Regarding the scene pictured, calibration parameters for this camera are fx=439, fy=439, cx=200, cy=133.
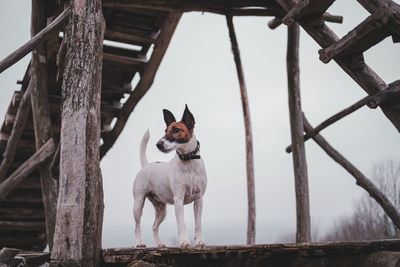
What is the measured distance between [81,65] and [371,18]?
2.37 m

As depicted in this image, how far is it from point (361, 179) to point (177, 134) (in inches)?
165

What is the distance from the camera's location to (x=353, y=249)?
3.57m

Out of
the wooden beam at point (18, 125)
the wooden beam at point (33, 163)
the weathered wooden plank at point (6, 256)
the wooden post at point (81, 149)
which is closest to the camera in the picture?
the wooden post at point (81, 149)

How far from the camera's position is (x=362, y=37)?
11.1ft

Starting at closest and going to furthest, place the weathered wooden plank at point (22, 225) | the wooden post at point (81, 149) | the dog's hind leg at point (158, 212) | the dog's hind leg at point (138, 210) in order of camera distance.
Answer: the wooden post at point (81, 149)
the dog's hind leg at point (138, 210)
the dog's hind leg at point (158, 212)
the weathered wooden plank at point (22, 225)

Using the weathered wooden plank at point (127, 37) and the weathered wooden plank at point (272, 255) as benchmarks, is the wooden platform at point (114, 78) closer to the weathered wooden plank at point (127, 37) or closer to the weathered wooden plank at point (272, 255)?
the weathered wooden plank at point (127, 37)

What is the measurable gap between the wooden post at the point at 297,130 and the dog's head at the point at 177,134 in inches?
126

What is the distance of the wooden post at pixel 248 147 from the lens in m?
6.97

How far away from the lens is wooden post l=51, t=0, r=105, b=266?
10.8 feet

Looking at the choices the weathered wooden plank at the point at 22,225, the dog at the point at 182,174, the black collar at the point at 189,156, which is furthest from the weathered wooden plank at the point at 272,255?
the weathered wooden plank at the point at 22,225

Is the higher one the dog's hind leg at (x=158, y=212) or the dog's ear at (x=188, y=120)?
the dog's ear at (x=188, y=120)

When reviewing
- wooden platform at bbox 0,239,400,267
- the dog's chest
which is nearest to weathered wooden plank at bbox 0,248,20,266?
wooden platform at bbox 0,239,400,267

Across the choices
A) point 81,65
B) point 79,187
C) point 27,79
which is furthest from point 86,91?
point 27,79

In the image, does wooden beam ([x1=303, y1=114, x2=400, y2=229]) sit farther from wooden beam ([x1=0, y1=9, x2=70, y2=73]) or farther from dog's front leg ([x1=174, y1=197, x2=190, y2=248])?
wooden beam ([x1=0, y1=9, x2=70, y2=73])
